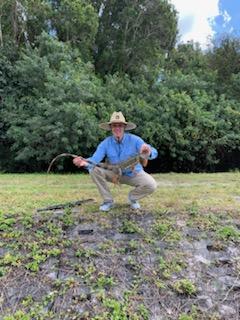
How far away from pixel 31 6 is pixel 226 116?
7.98 meters

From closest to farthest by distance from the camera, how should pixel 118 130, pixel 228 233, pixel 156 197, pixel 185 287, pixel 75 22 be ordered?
pixel 185 287, pixel 228 233, pixel 118 130, pixel 156 197, pixel 75 22

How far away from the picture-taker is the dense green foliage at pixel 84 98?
36.3ft

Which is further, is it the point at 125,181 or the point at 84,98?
the point at 84,98

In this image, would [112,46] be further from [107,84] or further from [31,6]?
[107,84]

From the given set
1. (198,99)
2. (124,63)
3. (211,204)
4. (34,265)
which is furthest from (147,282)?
(124,63)

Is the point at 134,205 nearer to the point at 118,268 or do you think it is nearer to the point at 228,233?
the point at 228,233

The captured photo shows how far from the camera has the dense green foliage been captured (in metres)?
11.1

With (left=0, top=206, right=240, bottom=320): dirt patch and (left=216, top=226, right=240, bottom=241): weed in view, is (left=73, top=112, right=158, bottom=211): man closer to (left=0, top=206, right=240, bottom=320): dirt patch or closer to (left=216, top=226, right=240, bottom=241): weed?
(left=0, top=206, right=240, bottom=320): dirt patch

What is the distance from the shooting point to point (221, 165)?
1294 centimetres

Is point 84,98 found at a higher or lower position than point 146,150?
higher

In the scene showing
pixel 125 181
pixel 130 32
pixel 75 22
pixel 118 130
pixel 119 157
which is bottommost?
pixel 125 181

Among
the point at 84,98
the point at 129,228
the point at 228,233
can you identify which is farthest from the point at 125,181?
the point at 84,98

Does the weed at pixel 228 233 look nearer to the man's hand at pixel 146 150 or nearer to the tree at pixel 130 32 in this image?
the man's hand at pixel 146 150

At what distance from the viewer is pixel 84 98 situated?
1129 centimetres
